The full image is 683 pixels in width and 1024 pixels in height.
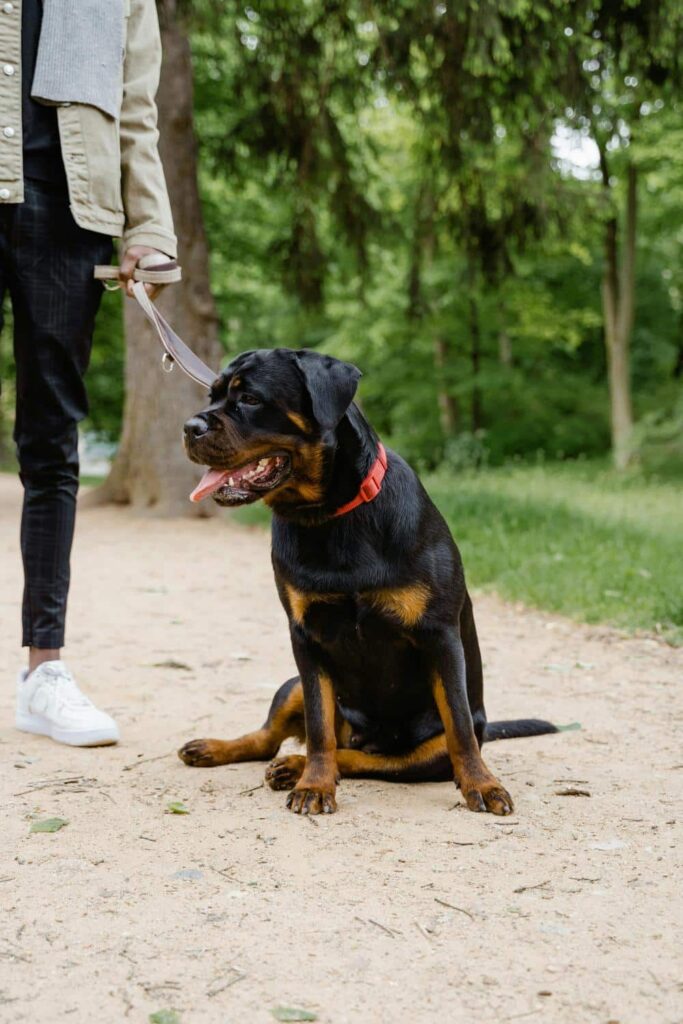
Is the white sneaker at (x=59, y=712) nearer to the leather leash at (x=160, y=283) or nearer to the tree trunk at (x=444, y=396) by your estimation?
the leather leash at (x=160, y=283)

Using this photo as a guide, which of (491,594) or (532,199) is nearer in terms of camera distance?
(491,594)

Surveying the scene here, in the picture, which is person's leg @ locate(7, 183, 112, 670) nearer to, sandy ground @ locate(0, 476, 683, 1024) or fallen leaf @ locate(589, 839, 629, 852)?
sandy ground @ locate(0, 476, 683, 1024)

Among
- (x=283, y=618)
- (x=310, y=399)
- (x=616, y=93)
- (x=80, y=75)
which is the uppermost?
(x=616, y=93)

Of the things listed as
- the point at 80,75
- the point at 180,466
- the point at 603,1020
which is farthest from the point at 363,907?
the point at 180,466

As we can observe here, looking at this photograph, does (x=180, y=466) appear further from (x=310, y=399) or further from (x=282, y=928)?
(x=282, y=928)

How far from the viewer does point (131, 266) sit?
388cm

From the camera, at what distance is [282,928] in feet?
7.89

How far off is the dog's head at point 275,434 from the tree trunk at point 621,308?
57.3ft

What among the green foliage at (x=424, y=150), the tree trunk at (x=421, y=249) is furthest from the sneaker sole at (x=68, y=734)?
the tree trunk at (x=421, y=249)

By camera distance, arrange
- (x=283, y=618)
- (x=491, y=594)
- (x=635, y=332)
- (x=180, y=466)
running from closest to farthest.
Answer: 1. (x=283, y=618)
2. (x=491, y=594)
3. (x=180, y=466)
4. (x=635, y=332)

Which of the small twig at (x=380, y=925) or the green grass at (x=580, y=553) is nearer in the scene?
the small twig at (x=380, y=925)

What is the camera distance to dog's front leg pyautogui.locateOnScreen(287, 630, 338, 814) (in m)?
3.27

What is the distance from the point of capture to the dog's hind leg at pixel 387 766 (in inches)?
137

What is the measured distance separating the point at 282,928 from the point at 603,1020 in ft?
2.36
